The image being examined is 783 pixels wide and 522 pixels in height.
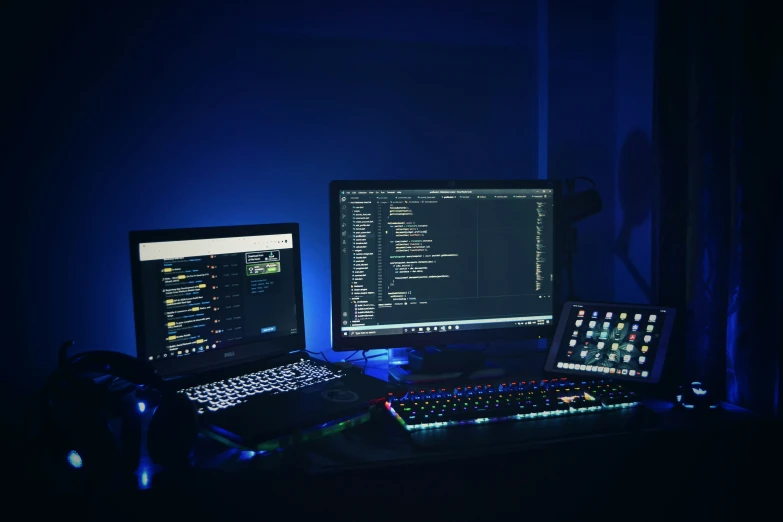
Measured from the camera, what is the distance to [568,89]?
1.75 meters

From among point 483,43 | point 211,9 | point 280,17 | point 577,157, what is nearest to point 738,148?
point 577,157

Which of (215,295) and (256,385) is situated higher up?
(215,295)

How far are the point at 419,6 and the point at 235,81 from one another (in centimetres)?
60

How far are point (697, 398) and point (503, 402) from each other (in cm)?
43

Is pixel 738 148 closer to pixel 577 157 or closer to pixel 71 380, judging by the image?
pixel 577 157

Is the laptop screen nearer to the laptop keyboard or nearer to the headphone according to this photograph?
the laptop keyboard

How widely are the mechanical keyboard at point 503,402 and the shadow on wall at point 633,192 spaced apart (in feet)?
2.04

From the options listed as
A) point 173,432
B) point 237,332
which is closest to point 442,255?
point 237,332

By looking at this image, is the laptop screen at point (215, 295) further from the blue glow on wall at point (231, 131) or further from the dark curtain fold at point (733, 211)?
the dark curtain fold at point (733, 211)

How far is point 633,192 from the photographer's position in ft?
5.77

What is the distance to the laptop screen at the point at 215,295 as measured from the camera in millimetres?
1231

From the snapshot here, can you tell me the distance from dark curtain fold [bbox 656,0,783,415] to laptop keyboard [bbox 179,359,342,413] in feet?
2.99

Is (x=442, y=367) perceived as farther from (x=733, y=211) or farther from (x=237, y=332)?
(x=733, y=211)

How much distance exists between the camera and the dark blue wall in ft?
4.53
